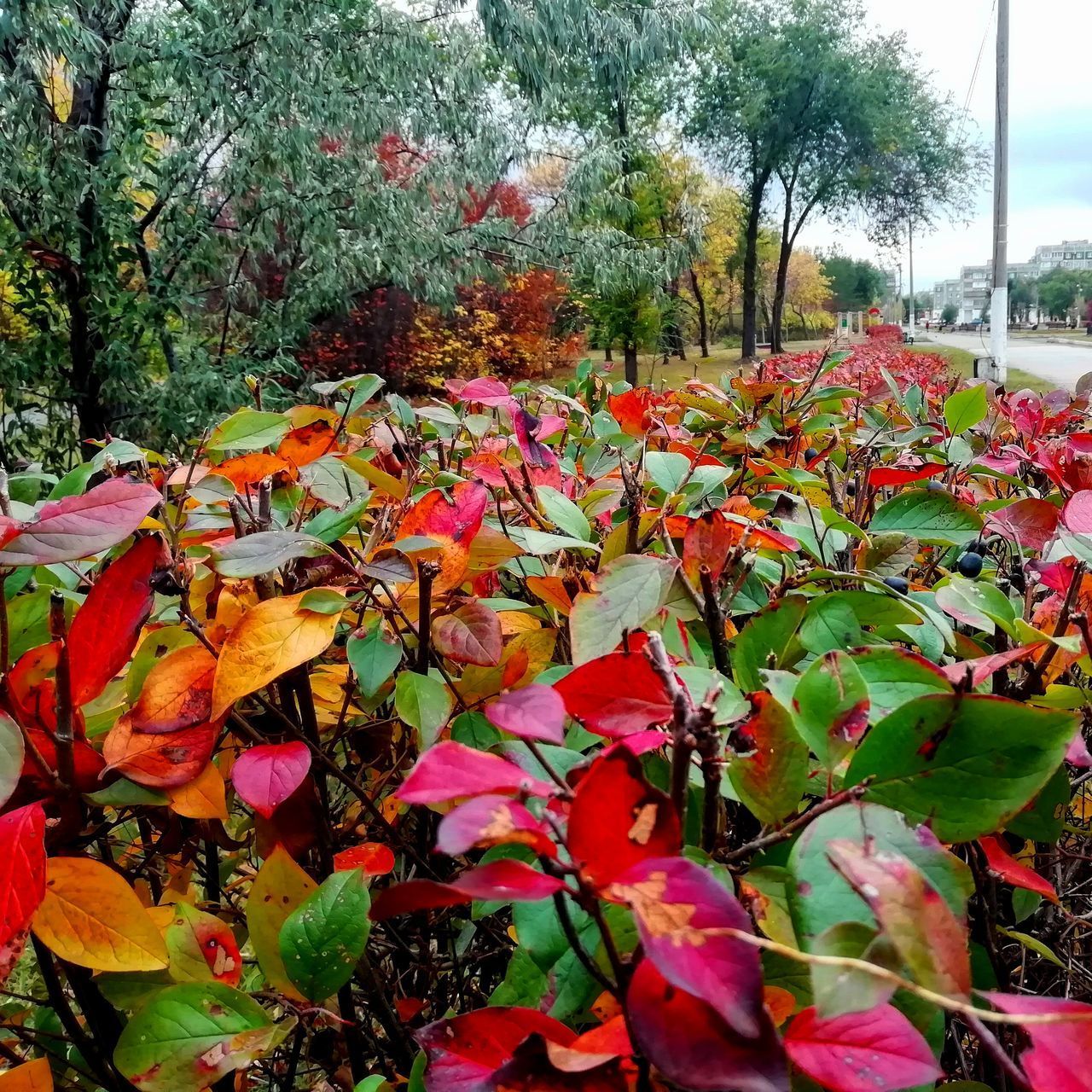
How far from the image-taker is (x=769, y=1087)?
20 cm

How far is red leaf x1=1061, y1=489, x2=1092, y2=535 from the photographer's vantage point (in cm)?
48

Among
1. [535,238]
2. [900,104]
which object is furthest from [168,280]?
[900,104]

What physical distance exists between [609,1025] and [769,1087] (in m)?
0.08

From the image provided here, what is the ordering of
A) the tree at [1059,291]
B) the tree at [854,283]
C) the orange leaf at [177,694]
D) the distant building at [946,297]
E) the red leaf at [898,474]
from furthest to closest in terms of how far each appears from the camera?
1. the distant building at [946,297]
2. the tree at [1059,291]
3. the tree at [854,283]
4. the red leaf at [898,474]
5. the orange leaf at [177,694]

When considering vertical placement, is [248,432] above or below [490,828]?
above

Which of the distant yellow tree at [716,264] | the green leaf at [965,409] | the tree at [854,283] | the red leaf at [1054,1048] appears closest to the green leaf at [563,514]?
the red leaf at [1054,1048]

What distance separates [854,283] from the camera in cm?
3616

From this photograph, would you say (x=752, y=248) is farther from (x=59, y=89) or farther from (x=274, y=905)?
(x=274, y=905)

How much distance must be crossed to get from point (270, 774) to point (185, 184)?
19.6 ft

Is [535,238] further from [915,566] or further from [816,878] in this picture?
[816,878]

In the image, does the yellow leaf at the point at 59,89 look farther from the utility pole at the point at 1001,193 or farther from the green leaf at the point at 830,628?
the utility pole at the point at 1001,193

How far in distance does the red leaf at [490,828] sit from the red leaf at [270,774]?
238 mm

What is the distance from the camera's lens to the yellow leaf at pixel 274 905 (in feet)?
1.34

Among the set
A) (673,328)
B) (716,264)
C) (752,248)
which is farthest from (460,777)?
(716,264)
